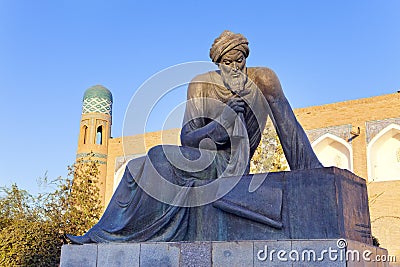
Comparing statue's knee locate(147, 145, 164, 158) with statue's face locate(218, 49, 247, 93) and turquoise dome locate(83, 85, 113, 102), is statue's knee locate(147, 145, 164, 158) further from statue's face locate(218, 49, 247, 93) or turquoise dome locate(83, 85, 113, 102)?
turquoise dome locate(83, 85, 113, 102)

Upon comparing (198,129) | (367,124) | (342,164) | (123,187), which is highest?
(367,124)

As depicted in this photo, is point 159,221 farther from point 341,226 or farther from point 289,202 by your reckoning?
point 341,226

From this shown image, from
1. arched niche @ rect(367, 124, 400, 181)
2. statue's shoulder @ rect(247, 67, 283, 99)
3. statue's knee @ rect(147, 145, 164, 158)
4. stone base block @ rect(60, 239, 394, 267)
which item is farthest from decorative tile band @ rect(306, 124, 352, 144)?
statue's knee @ rect(147, 145, 164, 158)

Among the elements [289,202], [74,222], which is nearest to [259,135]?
[289,202]

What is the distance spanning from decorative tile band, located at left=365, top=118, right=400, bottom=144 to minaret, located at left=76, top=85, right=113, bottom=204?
9940 mm

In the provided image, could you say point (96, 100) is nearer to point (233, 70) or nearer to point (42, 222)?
point (42, 222)

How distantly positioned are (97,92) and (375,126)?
1102 centimetres

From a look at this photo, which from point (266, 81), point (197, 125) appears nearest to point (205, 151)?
point (197, 125)

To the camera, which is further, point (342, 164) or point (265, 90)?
point (342, 164)

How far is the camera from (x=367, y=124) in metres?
13.4

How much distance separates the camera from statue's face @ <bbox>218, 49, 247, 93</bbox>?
3357mm

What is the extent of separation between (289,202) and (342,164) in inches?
475

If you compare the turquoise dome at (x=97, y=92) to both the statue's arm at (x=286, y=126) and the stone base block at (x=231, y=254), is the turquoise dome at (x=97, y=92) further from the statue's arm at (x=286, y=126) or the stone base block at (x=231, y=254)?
the stone base block at (x=231, y=254)

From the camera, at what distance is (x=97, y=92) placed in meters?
19.6
